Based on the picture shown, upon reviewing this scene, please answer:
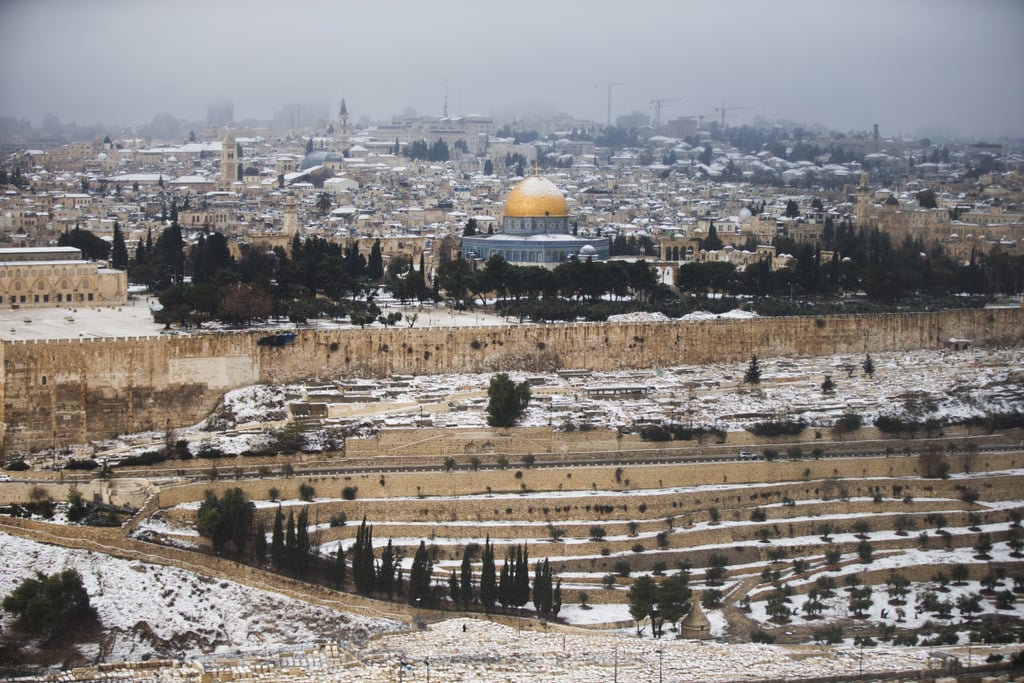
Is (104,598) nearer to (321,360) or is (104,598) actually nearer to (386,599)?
(386,599)

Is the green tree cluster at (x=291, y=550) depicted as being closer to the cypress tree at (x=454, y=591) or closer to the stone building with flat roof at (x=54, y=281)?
the cypress tree at (x=454, y=591)

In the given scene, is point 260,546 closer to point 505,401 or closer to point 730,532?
point 505,401

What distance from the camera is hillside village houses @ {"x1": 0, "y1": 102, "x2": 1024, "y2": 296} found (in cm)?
4106

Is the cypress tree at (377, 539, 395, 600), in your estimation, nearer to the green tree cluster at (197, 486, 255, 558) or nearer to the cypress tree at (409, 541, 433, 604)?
the cypress tree at (409, 541, 433, 604)

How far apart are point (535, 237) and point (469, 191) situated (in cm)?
2792

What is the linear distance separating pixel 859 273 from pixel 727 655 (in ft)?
58.2

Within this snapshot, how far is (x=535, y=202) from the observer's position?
3819cm

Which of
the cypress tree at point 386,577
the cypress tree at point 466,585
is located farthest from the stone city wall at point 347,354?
the cypress tree at point 466,585

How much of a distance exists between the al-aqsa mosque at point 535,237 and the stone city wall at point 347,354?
7.31 m

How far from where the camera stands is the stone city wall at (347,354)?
76.7 ft

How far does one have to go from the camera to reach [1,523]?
19.7 meters

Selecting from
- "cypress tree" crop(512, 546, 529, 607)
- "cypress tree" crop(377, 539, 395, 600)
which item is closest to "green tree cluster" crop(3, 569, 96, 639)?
"cypress tree" crop(377, 539, 395, 600)

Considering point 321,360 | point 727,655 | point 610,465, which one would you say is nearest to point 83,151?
point 321,360

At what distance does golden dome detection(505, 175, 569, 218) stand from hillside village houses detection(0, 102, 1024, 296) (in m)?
1.77
